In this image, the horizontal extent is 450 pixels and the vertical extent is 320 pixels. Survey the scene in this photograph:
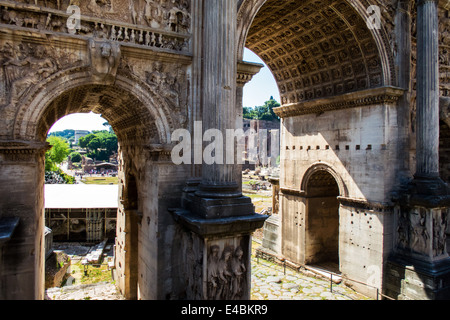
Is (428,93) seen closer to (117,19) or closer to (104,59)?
(117,19)

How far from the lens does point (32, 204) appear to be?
5.96 m

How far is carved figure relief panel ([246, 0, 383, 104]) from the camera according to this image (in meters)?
10.3

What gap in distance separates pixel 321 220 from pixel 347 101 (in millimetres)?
5081

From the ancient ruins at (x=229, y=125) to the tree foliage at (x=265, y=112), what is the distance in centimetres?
7457

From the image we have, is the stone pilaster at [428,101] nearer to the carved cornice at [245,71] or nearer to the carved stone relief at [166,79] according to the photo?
the carved cornice at [245,71]

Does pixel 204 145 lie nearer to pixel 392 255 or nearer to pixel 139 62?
pixel 139 62

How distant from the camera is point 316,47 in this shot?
11641 millimetres

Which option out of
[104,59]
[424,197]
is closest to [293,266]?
[424,197]

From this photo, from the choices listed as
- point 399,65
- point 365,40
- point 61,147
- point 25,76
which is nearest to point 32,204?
point 25,76

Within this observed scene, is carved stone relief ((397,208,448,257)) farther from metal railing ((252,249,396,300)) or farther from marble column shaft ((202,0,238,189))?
marble column shaft ((202,0,238,189))

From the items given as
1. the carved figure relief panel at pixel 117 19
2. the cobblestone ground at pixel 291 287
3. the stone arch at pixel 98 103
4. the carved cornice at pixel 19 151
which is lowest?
the cobblestone ground at pixel 291 287

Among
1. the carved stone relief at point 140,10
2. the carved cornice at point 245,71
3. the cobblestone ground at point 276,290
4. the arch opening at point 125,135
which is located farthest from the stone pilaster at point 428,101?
the arch opening at point 125,135

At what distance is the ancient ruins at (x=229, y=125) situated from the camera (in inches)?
237
